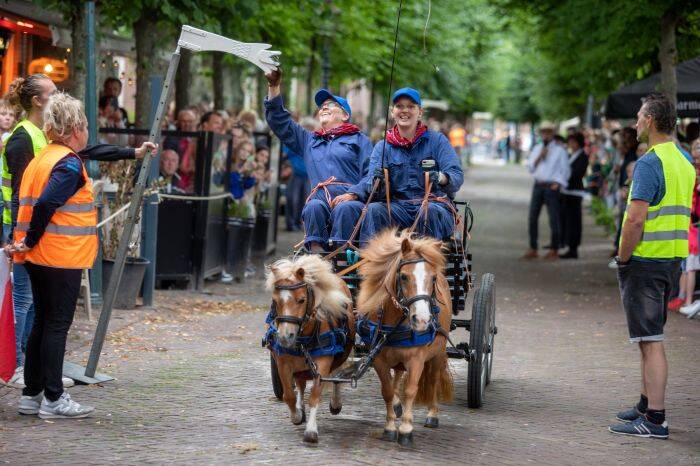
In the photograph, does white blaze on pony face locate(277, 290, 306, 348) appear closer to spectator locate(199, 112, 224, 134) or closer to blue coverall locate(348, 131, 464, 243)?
blue coverall locate(348, 131, 464, 243)

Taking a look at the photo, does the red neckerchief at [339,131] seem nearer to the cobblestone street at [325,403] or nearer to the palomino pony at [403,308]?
the palomino pony at [403,308]

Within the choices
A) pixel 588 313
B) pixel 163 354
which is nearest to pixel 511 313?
pixel 588 313

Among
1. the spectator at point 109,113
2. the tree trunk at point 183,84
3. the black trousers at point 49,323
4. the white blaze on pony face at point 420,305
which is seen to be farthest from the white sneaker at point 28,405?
the tree trunk at point 183,84

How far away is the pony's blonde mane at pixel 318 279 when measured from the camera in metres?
6.66

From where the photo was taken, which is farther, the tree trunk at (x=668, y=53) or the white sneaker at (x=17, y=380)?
the tree trunk at (x=668, y=53)

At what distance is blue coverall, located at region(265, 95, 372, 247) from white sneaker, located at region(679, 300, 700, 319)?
6.27m

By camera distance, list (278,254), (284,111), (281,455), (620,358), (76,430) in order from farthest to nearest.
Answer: (278,254)
(620,358)
(284,111)
(76,430)
(281,455)

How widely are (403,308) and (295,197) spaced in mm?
16405

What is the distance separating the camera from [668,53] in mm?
15953

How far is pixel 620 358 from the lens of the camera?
1074 centimetres

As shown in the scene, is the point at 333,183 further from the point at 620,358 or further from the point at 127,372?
the point at 620,358

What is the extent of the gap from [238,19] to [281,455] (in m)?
9.83

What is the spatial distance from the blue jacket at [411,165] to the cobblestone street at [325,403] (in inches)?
59.4

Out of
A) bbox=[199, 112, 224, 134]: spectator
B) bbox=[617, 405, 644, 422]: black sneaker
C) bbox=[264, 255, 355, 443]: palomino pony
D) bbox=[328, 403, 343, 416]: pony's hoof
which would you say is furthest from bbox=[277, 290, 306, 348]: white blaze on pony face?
bbox=[199, 112, 224, 134]: spectator
